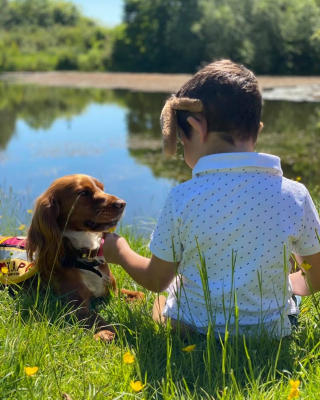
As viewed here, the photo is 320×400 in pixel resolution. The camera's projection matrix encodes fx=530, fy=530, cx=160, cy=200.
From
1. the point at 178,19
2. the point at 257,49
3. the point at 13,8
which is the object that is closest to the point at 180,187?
the point at 257,49

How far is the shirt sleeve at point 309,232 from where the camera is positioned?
216 centimetres

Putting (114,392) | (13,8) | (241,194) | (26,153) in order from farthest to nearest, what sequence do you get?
(13,8)
(26,153)
(241,194)
(114,392)

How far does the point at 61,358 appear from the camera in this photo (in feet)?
7.16

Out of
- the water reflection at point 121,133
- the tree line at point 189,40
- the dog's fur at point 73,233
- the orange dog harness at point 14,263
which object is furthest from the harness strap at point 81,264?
the tree line at point 189,40

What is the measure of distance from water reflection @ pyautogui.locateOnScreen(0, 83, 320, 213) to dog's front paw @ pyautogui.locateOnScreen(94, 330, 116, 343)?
3840 mm

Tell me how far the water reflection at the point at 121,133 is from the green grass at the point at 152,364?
4088 mm

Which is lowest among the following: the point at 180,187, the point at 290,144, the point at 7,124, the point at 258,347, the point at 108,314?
the point at 7,124

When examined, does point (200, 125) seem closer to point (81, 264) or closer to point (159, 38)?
point (81, 264)

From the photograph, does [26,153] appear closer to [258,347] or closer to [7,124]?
[7,124]

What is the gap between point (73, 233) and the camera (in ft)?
9.92

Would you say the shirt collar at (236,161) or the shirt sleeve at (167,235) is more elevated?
the shirt collar at (236,161)

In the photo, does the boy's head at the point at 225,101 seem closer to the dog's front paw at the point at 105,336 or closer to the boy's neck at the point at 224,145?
the boy's neck at the point at 224,145

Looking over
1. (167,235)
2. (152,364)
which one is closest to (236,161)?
(167,235)

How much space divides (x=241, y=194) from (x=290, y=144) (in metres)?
9.13
